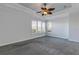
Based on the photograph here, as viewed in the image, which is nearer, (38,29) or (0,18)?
(0,18)

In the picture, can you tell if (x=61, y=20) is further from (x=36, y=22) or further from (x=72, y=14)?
(x=36, y=22)

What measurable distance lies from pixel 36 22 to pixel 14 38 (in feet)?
8.80

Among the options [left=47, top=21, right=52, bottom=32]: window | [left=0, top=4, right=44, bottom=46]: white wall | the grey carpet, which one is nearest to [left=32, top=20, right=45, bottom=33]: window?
[left=47, top=21, right=52, bottom=32]: window

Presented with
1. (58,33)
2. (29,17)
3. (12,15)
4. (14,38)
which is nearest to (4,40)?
(14,38)

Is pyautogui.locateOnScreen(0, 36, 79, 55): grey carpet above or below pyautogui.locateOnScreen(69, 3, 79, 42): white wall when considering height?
below

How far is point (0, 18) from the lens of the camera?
3730 mm

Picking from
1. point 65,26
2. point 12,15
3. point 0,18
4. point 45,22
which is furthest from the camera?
point 45,22

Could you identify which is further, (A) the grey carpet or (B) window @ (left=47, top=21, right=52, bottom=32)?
(B) window @ (left=47, top=21, right=52, bottom=32)

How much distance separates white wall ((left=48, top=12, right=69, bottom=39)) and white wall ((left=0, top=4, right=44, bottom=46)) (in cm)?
240

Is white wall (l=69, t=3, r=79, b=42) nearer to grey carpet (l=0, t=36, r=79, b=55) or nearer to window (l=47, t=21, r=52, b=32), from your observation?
grey carpet (l=0, t=36, r=79, b=55)

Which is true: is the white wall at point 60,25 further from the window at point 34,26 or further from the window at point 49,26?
the window at point 34,26

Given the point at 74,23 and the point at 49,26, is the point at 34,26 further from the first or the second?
the point at 74,23

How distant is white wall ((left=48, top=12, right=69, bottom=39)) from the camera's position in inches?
238

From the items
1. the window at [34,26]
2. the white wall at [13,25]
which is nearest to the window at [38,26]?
the window at [34,26]
